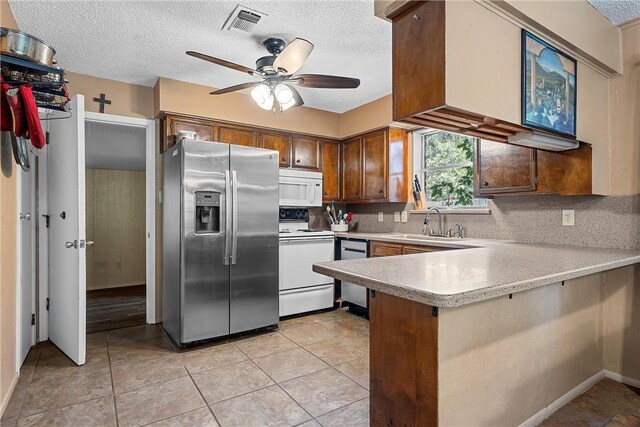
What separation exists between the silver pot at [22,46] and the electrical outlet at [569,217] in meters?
3.46

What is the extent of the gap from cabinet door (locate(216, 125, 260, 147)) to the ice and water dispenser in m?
0.93

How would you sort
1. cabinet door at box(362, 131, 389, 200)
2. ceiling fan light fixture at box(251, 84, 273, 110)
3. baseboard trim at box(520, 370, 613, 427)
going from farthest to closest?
cabinet door at box(362, 131, 389, 200) → ceiling fan light fixture at box(251, 84, 273, 110) → baseboard trim at box(520, 370, 613, 427)

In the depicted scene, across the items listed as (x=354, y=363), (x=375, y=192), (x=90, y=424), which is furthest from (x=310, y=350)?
(x=375, y=192)

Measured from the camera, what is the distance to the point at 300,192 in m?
4.18

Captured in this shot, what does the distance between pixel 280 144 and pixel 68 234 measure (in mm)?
2296

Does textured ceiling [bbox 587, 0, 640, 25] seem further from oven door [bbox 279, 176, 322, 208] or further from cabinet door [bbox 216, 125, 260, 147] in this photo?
cabinet door [bbox 216, 125, 260, 147]

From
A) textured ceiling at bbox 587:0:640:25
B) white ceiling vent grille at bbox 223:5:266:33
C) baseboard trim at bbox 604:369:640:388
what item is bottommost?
baseboard trim at bbox 604:369:640:388

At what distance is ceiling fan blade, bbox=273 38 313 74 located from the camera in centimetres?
214

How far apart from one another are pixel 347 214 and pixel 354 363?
2269 millimetres

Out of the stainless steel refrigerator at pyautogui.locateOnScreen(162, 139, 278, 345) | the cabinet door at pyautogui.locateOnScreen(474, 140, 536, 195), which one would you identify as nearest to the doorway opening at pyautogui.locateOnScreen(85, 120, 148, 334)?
the stainless steel refrigerator at pyautogui.locateOnScreen(162, 139, 278, 345)

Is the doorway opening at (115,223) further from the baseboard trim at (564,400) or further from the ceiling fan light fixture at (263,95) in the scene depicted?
the baseboard trim at (564,400)

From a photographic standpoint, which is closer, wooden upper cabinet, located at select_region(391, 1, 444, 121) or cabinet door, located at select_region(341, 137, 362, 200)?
wooden upper cabinet, located at select_region(391, 1, 444, 121)

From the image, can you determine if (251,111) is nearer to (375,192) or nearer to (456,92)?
(375,192)

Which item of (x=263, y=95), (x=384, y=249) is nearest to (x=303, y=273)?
(x=384, y=249)
